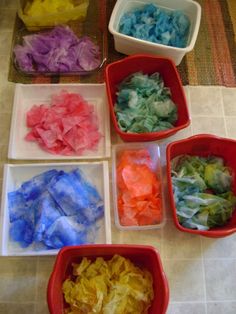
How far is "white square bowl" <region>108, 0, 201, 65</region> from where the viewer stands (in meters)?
1.03

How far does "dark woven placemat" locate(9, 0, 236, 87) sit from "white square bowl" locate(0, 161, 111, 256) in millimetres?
305

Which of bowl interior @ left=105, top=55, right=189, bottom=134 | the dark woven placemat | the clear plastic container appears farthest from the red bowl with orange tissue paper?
the clear plastic container

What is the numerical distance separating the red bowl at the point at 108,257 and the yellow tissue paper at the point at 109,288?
2cm

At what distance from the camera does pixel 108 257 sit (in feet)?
Answer: 2.84

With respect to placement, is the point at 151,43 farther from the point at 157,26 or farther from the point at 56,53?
the point at 56,53

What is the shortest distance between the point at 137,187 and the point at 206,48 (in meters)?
0.59

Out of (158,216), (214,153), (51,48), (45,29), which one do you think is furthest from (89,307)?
(45,29)

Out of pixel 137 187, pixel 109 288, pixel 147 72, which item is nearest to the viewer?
pixel 109 288

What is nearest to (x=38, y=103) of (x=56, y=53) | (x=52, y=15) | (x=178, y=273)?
(x=56, y=53)

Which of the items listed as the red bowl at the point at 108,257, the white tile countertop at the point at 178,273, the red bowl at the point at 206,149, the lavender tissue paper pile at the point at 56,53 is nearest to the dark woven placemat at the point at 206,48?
the lavender tissue paper pile at the point at 56,53

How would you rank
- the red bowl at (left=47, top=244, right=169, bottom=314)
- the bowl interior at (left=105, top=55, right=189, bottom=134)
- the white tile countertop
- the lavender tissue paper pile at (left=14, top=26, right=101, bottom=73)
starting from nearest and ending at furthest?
the red bowl at (left=47, top=244, right=169, bottom=314), the white tile countertop, the bowl interior at (left=105, top=55, right=189, bottom=134), the lavender tissue paper pile at (left=14, top=26, right=101, bottom=73)

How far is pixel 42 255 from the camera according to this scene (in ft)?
2.96

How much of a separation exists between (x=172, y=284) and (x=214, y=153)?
0.38 metres

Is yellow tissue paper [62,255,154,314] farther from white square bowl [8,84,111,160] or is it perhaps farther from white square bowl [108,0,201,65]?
white square bowl [108,0,201,65]
